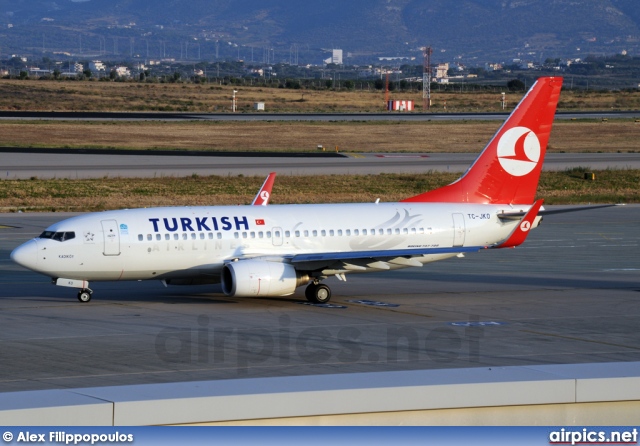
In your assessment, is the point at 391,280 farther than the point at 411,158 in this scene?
No

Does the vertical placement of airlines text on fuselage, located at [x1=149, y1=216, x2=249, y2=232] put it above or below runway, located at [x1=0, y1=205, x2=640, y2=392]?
above

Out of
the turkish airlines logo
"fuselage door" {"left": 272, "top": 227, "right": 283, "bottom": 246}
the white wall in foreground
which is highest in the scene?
the turkish airlines logo

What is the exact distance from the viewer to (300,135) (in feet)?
386

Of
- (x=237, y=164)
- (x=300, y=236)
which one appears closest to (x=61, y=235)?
(x=300, y=236)

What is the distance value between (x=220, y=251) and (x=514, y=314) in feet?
33.7

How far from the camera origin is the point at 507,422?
12.0 m

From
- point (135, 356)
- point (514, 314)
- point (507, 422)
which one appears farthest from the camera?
point (514, 314)

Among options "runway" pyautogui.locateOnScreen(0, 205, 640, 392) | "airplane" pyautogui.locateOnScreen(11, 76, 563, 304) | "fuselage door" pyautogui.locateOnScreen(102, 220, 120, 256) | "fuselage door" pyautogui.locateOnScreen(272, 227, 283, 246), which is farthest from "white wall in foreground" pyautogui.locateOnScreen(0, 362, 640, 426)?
"fuselage door" pyautogui.locateOnScreen(272, 227, 283, 246)

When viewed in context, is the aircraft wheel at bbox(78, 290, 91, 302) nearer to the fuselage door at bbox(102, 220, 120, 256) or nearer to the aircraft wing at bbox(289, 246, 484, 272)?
the fuselage door at bbox(102, 220, 120, 256)

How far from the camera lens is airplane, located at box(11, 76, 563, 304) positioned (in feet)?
110

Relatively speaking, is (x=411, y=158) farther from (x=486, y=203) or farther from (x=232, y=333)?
(x=232, y=333)

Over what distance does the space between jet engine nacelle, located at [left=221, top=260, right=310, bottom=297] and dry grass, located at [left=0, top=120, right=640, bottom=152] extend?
6794cm

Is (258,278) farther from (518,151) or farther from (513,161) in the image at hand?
(518,151)

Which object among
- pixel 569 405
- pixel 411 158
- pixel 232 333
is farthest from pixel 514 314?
pixel 411 158
